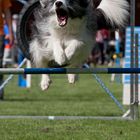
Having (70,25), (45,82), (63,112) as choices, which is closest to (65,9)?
(70,25)

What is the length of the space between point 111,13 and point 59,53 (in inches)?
→ 38.0

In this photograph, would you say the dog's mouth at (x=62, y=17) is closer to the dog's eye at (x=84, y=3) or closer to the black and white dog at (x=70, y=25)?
the black and white dog at (x=70, y=25)

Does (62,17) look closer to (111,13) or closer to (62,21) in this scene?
(62,21)

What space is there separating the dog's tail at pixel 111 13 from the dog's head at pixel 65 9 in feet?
1.55

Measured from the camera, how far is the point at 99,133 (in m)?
7.02

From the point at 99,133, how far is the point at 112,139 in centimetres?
48

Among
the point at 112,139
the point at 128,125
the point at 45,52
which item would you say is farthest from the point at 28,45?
the point at 112,139

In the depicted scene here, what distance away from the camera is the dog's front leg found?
7.45m

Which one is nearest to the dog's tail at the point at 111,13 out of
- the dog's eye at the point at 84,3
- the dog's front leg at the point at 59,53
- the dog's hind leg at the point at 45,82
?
the dog's eye at the point at 84,3

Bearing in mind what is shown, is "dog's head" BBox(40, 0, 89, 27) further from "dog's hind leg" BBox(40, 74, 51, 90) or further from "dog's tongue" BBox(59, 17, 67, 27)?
"dog's hind leg" BBox(40, 74, 51, 90)

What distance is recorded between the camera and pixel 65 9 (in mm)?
7047

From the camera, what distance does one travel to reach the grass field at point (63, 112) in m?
A: 6.90

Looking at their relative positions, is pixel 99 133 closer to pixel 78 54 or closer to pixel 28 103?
pixel 78 54

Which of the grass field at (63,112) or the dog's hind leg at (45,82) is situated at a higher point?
the dog's hind leg at (45,82)
